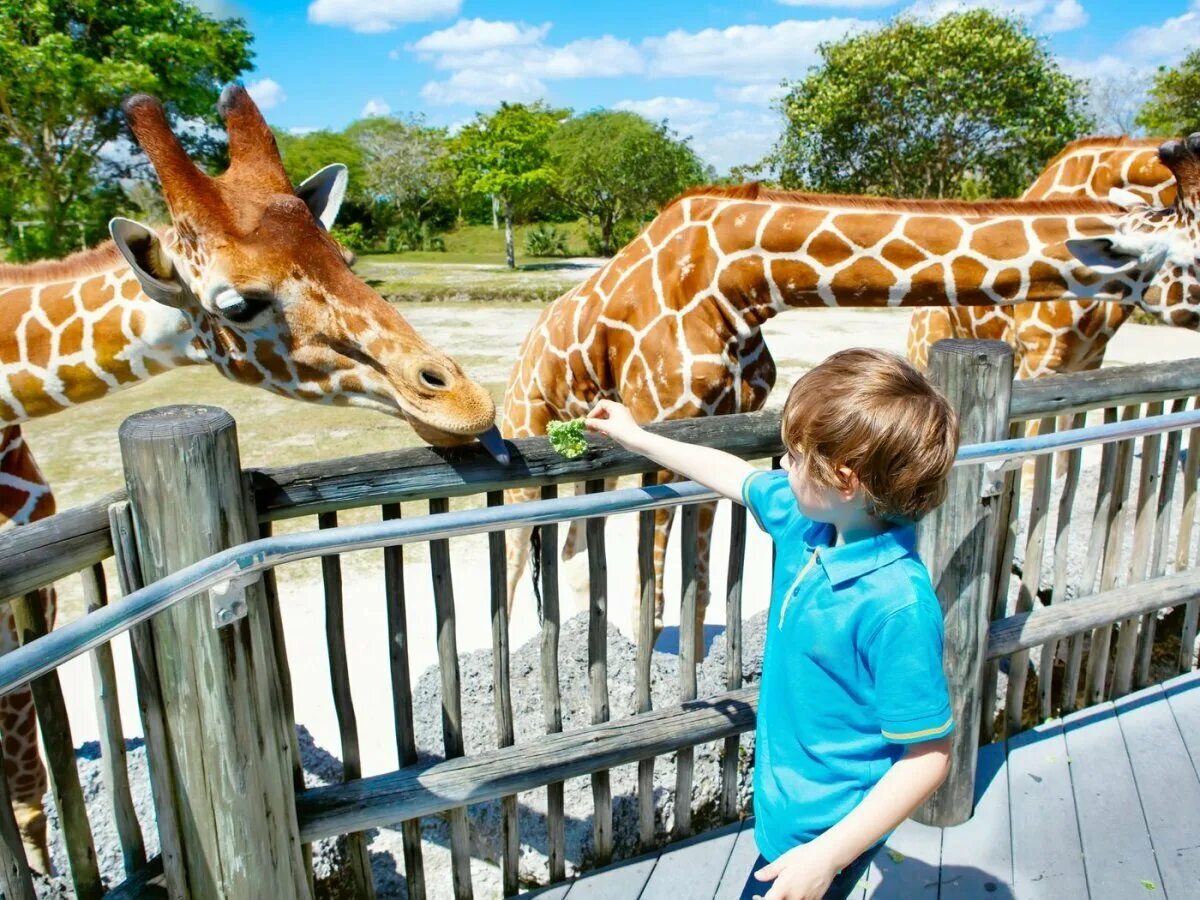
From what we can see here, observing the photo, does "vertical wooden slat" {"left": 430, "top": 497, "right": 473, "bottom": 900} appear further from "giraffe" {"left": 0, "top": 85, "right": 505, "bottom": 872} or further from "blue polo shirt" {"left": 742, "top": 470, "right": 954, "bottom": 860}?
"blue polo shirt" {"left": 742, "top": 470, "right": 954, "bottom": 860}

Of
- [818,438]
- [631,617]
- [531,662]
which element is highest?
[818,438]

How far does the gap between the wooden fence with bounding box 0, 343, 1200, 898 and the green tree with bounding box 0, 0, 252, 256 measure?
1866 centimetres

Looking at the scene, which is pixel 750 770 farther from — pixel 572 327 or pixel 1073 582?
pixel 1073 582

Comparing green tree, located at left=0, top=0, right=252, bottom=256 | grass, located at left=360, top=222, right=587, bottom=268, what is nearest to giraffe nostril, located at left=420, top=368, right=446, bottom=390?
green tree, located at left=0, top=0, right=252, bottom=256

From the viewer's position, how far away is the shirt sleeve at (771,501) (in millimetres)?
1767

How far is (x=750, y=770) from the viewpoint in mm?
2941

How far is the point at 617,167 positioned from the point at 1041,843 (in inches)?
1303

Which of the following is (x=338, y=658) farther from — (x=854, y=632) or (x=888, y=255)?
(x=888, y=255)

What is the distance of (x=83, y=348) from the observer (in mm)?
2883

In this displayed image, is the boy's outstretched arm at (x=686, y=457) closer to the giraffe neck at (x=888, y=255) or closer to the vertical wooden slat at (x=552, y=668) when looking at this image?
the vertical wooden slat at (x=552, y=668)

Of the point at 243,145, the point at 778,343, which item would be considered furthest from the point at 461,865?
the point at 778,343

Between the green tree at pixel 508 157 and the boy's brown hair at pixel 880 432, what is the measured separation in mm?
32057

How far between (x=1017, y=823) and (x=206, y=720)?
7.61 ft

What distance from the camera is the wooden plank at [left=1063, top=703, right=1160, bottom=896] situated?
8.11 ft
